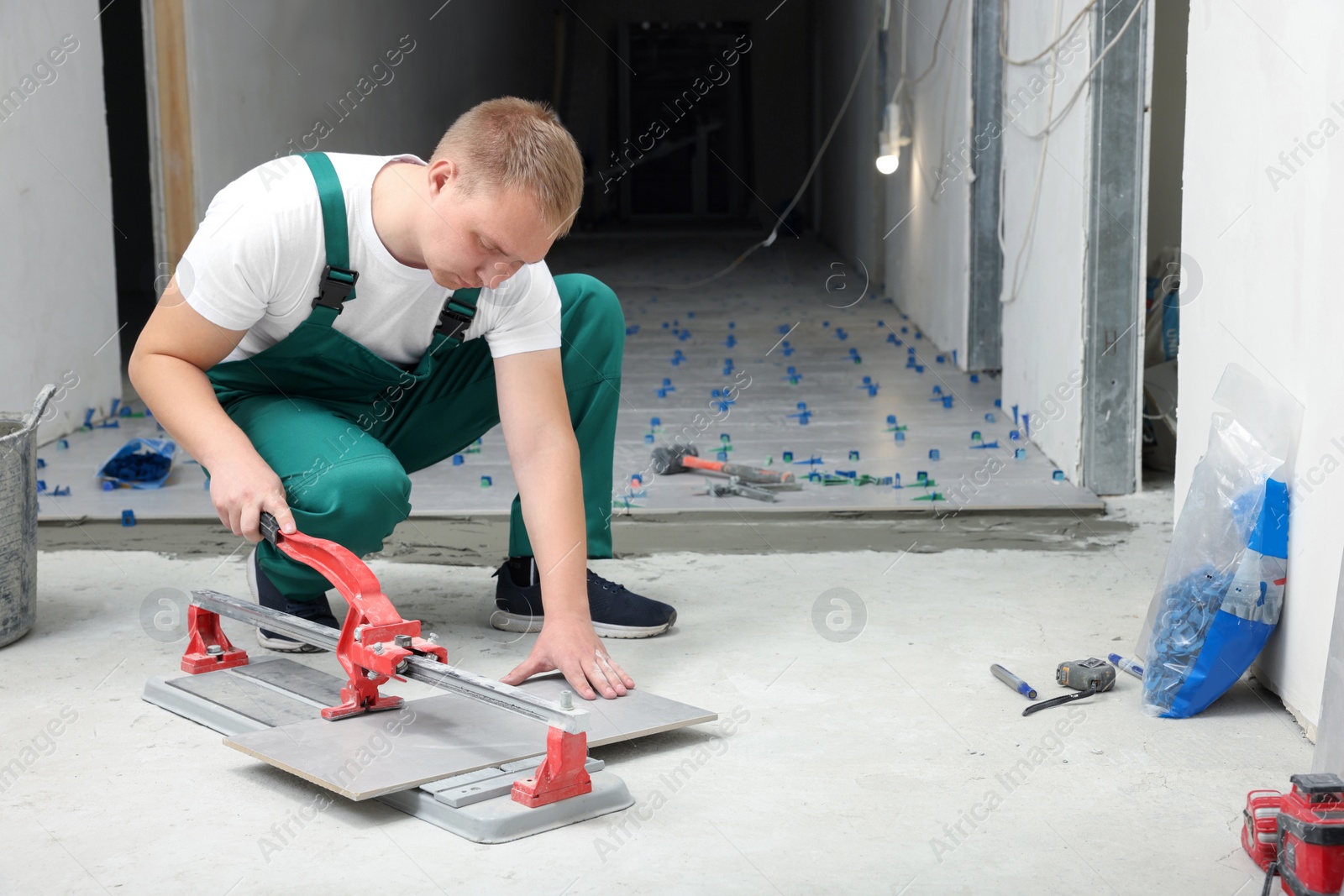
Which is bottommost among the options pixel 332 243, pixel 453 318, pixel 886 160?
pixel 453 318

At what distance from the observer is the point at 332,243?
77.2 inches

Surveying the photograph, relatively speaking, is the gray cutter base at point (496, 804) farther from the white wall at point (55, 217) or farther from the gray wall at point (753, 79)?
the gray wall at point (753, 79)

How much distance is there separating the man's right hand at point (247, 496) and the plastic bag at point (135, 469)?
174cm

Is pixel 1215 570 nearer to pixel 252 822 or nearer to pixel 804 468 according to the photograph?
pixel 252 822

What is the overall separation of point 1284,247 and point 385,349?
55.1 inches

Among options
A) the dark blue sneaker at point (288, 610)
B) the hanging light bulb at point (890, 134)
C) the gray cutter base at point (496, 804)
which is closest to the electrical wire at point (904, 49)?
the hanging light bulb at point (890, 134)

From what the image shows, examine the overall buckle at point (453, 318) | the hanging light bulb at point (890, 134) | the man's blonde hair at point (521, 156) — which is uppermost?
the hanging light bulb at point (890, 134)

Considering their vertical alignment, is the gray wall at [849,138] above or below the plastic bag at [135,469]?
above

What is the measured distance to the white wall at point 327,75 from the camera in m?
5.31

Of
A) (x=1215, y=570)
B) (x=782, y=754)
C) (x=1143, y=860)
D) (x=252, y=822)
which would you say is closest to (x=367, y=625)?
(x=252, y=822)

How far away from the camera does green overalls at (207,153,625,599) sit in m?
2.04

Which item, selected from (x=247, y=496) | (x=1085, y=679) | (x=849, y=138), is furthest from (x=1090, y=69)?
(x=849, y=138)

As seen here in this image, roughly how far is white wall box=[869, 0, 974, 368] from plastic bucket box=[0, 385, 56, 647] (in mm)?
3981

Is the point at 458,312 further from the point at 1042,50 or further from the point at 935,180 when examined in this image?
the point at 935,180
